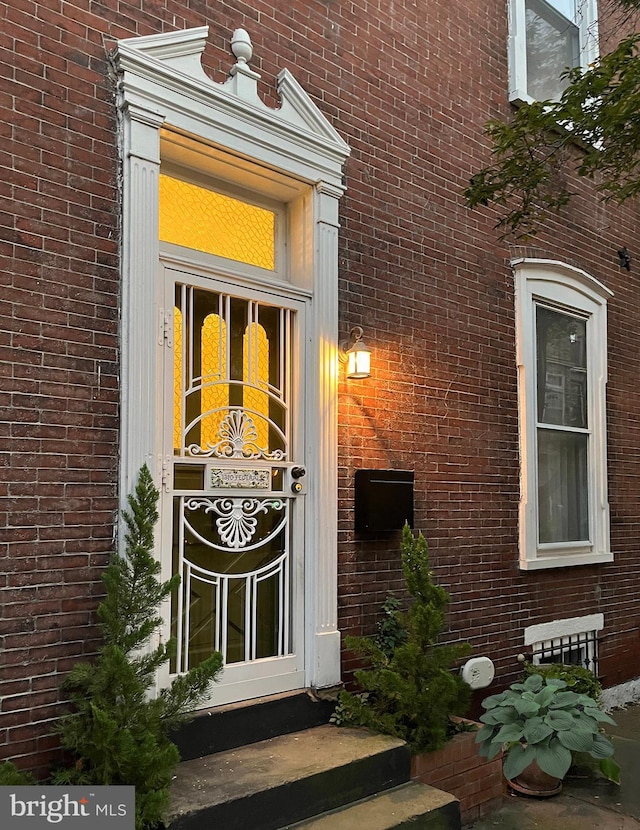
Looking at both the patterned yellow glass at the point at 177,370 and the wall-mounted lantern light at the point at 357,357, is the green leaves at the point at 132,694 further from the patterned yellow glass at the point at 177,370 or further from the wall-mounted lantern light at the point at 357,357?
the wall-mounted lantern light at the point at 357,357

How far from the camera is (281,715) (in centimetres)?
407

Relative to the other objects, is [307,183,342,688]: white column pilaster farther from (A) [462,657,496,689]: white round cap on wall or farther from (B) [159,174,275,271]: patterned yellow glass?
(A) [462,657,496,689]: white round cap on wall

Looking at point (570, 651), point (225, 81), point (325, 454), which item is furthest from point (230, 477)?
point (570, 651)

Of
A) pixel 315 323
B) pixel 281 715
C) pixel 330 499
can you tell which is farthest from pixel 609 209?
pixel 281 715

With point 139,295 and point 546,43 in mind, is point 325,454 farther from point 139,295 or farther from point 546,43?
point 546,43

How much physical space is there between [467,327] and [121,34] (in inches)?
122

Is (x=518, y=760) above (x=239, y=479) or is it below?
below

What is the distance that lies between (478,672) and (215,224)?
347 centimetres

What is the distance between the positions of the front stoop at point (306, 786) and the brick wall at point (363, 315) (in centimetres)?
67

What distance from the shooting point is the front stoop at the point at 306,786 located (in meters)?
3.24

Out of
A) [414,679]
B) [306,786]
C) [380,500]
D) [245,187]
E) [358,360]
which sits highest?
[245,187]

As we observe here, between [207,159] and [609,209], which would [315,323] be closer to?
[207,159]

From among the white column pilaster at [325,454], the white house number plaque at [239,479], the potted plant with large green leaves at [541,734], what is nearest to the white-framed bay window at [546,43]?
the white column pilaster at [325,454]

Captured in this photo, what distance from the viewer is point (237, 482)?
4.12 meters
